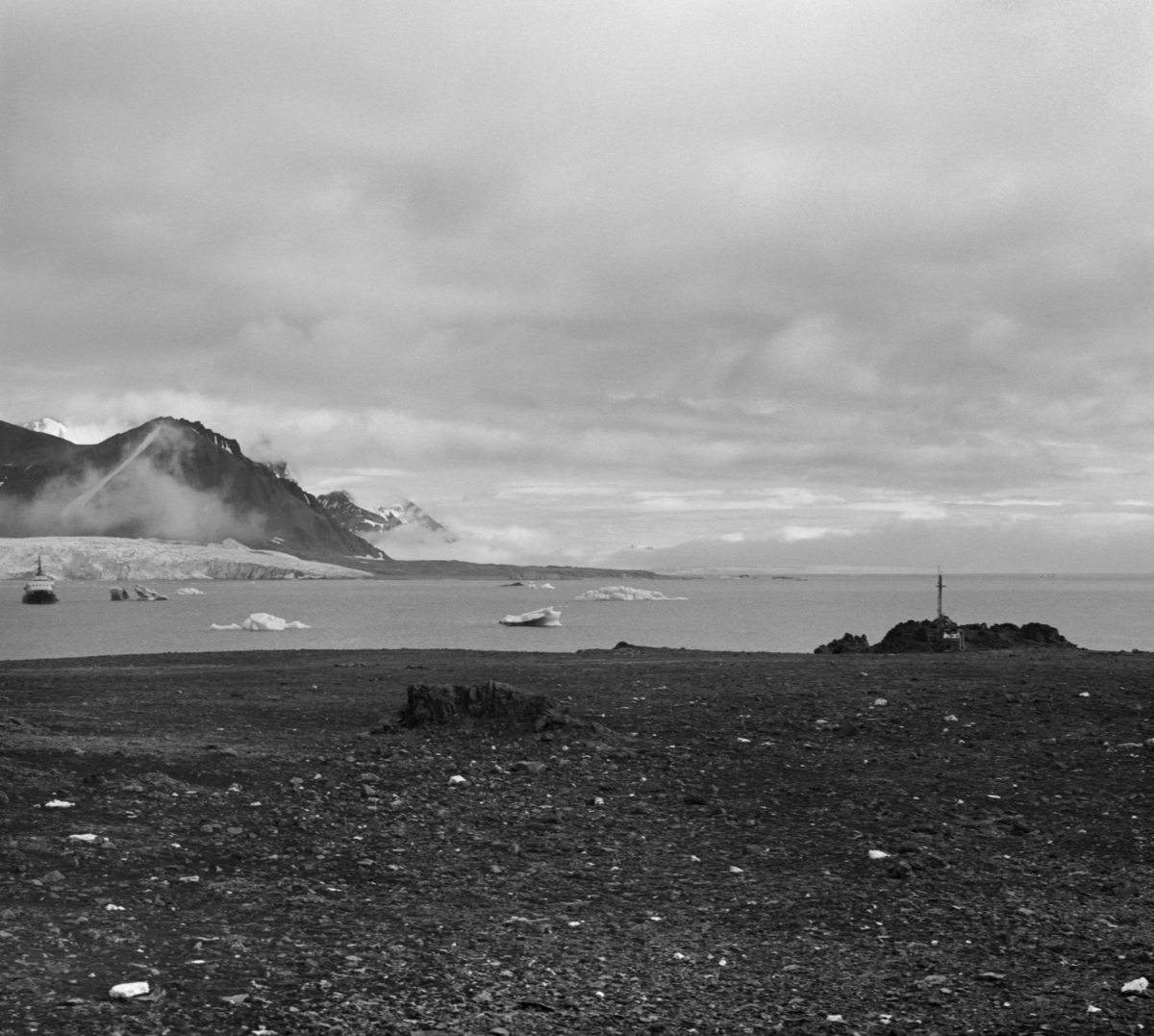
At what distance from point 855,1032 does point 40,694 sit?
1862 centimetres

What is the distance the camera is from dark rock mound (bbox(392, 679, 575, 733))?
49.9 ft

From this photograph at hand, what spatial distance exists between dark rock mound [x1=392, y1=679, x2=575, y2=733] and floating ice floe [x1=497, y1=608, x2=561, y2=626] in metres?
73.9

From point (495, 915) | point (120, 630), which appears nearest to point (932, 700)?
point (495, 915)

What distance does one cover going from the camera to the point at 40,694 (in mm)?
20875

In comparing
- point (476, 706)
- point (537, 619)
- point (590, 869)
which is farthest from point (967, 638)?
point (537, 619)

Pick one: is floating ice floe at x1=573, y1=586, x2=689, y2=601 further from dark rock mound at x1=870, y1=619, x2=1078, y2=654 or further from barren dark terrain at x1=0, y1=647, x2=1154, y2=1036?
barren dark terrain at x1=0, y1=647, x2=1154, y2=1036

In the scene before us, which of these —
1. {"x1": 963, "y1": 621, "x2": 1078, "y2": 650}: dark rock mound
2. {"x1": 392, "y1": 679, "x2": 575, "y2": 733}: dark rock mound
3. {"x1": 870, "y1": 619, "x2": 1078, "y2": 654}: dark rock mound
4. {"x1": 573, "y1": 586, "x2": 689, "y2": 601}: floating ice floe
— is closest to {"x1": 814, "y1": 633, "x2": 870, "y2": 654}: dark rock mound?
{"x1": 870, "y1": 619, "x2": 1078, "y2": 654}: dark rock mound

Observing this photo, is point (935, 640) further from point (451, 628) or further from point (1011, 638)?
point (451, 628)

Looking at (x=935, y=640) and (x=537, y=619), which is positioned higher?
(x=935, y=640)

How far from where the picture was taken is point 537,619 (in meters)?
92.8

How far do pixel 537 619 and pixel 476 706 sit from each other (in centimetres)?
7759

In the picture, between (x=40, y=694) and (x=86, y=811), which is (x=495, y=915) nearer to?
(x=86, y=811)

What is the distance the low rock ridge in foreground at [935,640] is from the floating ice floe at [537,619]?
5287 centimetres

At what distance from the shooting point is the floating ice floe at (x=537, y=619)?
90681 millimetres
